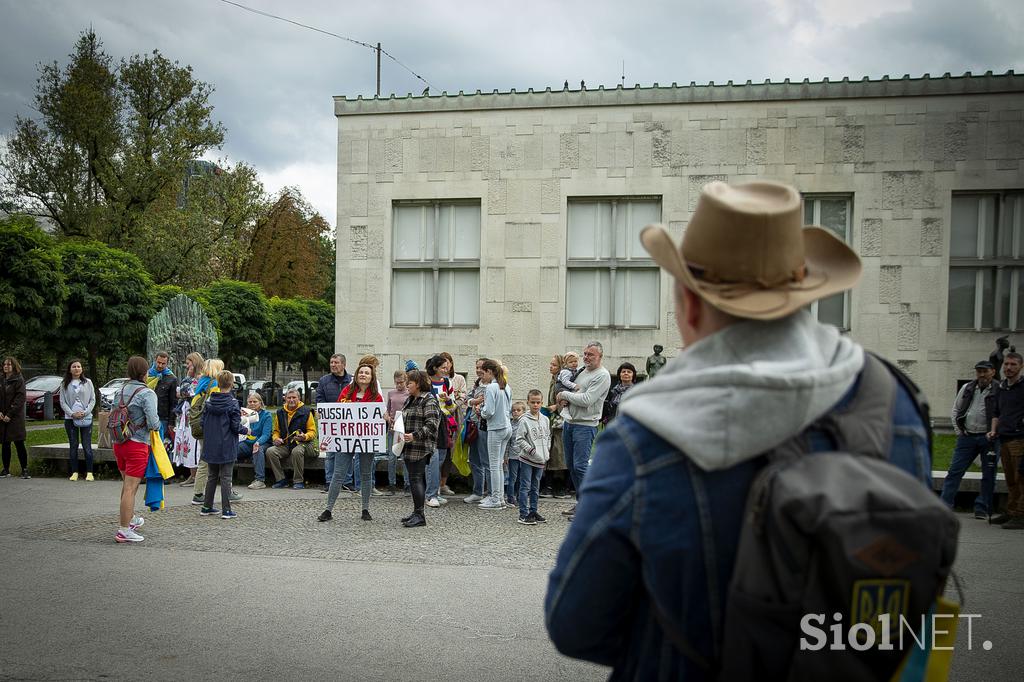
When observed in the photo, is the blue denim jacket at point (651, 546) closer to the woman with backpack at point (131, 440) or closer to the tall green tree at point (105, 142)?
the woman with backpack at point (131, 440)

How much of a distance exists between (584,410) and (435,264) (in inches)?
379

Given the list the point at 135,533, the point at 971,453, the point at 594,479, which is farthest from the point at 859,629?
the point at 971,453

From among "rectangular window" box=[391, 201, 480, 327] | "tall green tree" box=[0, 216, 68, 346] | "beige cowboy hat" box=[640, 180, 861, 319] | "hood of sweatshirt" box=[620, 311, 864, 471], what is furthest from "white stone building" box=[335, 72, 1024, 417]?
"hood of sweatshirt" box=[620, 311, 864, 471]

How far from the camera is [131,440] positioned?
28.0 feet

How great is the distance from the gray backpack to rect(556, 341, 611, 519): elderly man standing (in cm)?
835

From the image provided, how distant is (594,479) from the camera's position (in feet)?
5.60

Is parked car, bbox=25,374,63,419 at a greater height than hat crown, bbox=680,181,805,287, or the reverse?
hat crown, bbox=680,181,805,287

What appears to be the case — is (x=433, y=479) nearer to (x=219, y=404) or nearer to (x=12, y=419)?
(x=219, y=404)

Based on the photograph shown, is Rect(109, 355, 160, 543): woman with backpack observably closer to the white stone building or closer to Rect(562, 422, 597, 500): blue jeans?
Rect(562, 422, 597, 500): blue jeans

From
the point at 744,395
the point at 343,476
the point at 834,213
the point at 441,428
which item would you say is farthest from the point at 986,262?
the point at 744,395

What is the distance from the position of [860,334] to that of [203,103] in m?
35.5

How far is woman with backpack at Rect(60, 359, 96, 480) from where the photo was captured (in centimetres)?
1329

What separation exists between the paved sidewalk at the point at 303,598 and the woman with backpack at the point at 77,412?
11.3 ft

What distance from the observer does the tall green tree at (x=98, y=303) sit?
27.9m
